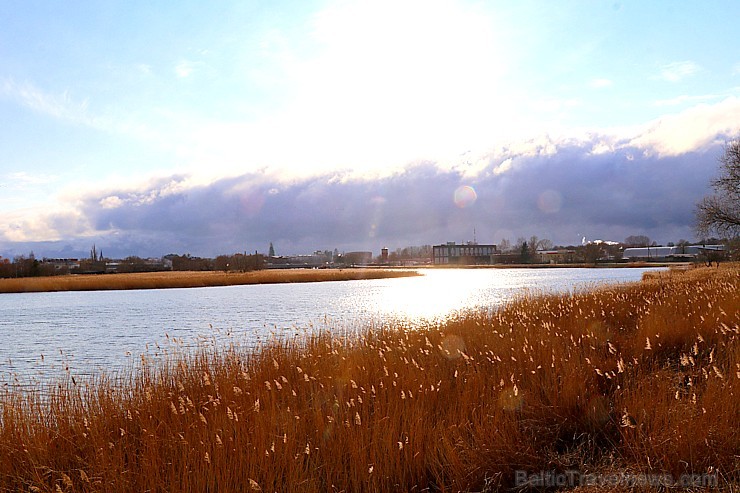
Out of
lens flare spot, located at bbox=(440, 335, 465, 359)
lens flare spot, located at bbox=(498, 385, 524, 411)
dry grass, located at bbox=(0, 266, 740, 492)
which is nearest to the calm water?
dry grass, located at bbox=(0, 266, 740, 492)

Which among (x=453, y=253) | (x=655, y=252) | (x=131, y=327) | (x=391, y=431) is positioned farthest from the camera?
(x=453, y=253)

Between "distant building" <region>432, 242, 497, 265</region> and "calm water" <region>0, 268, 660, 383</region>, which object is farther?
"distant building" <region>432, 242, 497, 265</region>

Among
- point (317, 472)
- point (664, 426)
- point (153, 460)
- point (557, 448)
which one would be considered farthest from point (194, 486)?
point (664, 426)

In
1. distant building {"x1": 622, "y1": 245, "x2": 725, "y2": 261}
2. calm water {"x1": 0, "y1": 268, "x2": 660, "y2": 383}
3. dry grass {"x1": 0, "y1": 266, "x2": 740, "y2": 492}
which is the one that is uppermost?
distant building {"x1": 622, "y1": 245, "x2": 725, "y2": 261}

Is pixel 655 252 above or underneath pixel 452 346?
above

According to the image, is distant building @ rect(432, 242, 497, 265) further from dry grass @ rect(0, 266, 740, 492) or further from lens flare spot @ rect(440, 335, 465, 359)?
dry grass @ rect(0, 266, 740, 492)

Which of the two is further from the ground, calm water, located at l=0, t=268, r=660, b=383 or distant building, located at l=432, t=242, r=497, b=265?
distant building, located at l=432, t=242, r=497, b=265

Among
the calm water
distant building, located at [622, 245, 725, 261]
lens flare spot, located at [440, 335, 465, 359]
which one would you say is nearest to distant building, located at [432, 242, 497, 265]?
distant building, located at [622, 245, 725, 261]

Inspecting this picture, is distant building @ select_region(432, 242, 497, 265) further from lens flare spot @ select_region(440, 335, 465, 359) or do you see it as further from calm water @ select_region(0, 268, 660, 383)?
lens flare spot @ select_region(440, 335, 465, 359)

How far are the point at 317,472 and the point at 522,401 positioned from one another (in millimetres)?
2960

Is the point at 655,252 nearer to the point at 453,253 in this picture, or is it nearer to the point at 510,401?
the point at 453,253

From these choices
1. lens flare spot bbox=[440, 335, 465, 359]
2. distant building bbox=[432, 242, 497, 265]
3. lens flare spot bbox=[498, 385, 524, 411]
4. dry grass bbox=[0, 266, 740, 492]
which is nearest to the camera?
dry grass bbox=[0, 266, 740, 492]

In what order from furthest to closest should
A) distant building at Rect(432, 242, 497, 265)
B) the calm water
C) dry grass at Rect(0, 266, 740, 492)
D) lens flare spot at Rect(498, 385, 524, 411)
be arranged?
distant building at Rect(432, 242, 497, 265) < the calm water < lens flare spot at Rect(498, 385, 524, 411) < dry grass at Rect(0, 266, 740, 492)

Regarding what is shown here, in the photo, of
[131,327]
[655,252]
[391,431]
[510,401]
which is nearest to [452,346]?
[510,401]
